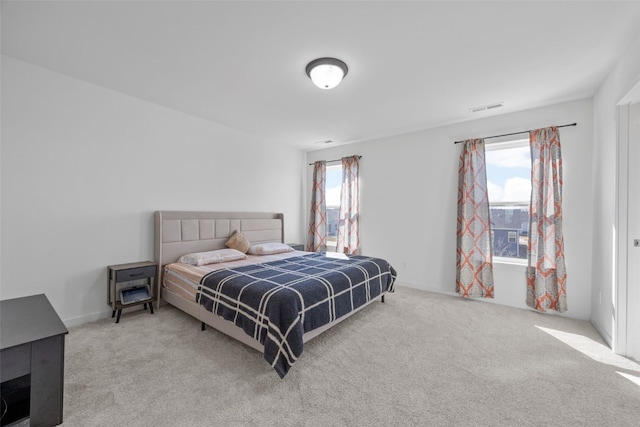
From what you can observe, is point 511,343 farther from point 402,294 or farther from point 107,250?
point 107,250

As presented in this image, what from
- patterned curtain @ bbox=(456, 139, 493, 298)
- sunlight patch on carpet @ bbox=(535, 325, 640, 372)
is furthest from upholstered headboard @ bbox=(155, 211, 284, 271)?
sunlight patch on carpet @ bbox=(535, 325, 640, 372)

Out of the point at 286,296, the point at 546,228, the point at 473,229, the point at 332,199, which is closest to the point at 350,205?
the point at 332,199

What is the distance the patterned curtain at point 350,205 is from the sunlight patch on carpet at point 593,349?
295 cm

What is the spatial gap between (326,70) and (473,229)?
3.06 m

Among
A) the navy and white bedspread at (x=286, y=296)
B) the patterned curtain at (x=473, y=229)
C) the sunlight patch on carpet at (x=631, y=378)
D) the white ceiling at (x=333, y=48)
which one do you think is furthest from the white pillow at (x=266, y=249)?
the sunlight patch on carpet at (x=631, y=378)

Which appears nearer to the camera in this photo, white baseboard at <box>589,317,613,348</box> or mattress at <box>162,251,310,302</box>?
white baseboard at <box>589,317,613,348</box>

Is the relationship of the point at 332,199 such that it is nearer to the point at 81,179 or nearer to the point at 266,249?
the point at 266,249

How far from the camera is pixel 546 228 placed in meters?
3.31

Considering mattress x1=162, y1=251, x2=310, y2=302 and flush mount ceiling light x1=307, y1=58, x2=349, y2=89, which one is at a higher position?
flush mount ceiling light x1=307, y1=58, x2=349, y2=89

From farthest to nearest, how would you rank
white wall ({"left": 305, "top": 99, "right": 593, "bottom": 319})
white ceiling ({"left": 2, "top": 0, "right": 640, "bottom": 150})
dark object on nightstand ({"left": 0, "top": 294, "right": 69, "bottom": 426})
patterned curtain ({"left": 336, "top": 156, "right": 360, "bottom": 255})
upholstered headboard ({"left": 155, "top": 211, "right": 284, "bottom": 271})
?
patterned curtain ({"left": 336, "top": 156, "right": 360, "bottom": 255}) → upholstered headboard ({"left": 155, "top": 211, "right": 284, "bottom": 271}) → white wall ({"left": 305, "top": 99, "right": 593, "bottom": 319}) → white ceiling ({"left": 2, "top": 0, "right": 640, "bottom": 150}) → dark object on nightstand ({"left": 0, "top": 294, "right": 69, "bottom": 426})

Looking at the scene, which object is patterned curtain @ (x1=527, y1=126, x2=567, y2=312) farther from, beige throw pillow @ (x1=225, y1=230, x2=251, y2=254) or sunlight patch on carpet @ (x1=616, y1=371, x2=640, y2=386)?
beige throw pillow @ (x1=225, y1=230, x2=251, y2=254)

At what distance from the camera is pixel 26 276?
2576 mm

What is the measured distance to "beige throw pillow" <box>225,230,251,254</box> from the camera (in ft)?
13.5

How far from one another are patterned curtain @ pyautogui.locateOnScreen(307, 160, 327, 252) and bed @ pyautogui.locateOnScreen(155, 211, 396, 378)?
4.33 ft
